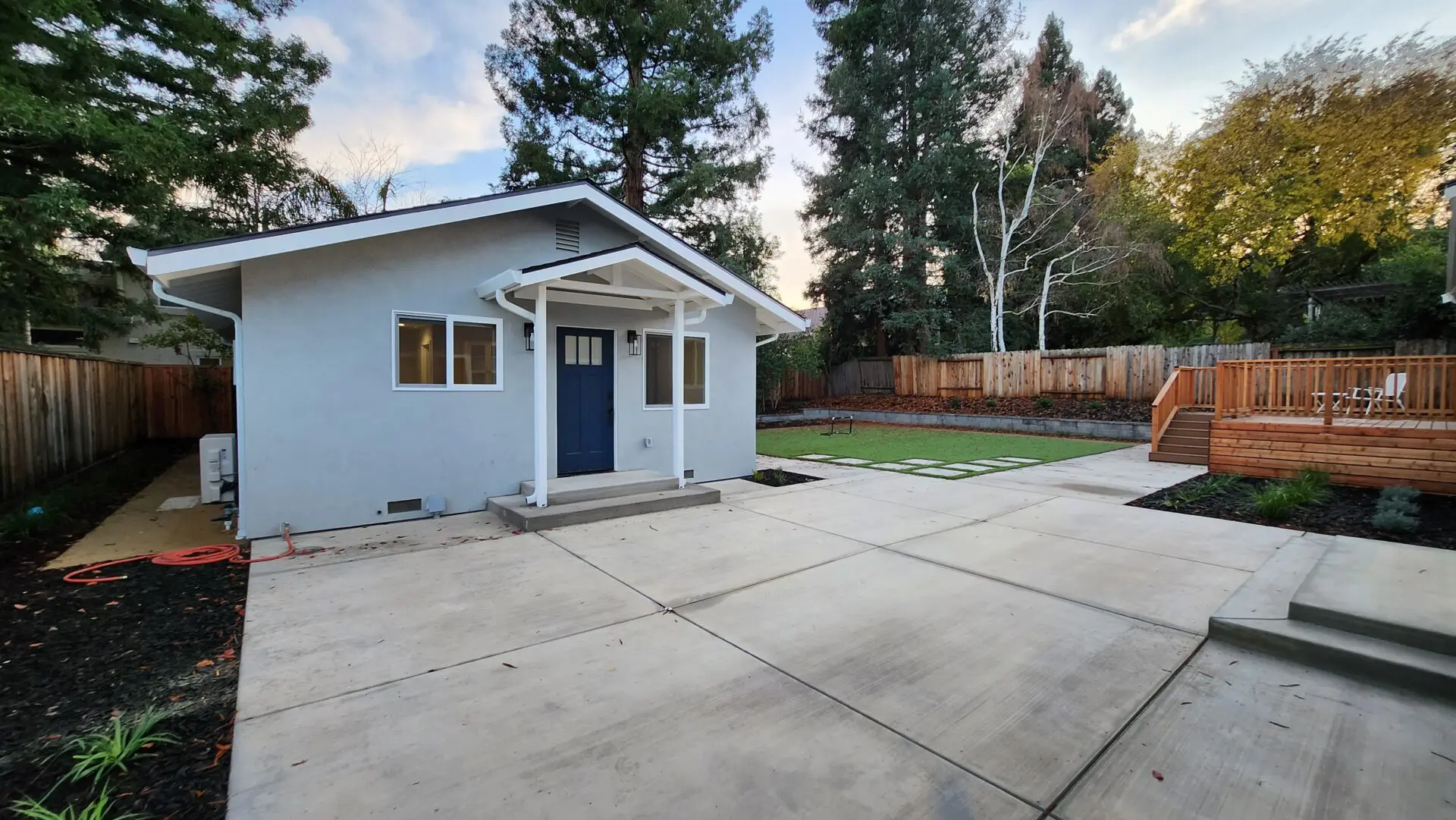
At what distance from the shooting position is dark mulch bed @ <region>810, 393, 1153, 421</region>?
14.9 m

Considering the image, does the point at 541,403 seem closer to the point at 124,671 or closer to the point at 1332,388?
the point at 124,671

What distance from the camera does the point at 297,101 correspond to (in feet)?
40.1

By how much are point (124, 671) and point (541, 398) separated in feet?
13.1

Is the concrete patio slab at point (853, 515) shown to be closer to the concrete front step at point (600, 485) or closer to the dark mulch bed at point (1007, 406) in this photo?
the concrete front step at point (600, 485)

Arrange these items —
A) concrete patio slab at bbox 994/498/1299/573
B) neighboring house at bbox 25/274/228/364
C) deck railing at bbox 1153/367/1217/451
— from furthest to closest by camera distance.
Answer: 1. neighboring house at bbox 25/274/228/364
2. deck railing at bbox 1153/367/1217/451
3. concrete patio slab at bbox 994/498/1299/573

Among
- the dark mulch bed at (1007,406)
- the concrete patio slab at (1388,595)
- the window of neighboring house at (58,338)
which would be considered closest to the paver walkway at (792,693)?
the concrete patio slab at (1388,595)

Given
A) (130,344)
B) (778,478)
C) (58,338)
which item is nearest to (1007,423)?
(778,478)

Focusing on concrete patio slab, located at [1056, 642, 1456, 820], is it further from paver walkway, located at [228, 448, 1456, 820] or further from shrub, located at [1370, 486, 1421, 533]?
shrub, located at [1370, 486, 1421, 533]

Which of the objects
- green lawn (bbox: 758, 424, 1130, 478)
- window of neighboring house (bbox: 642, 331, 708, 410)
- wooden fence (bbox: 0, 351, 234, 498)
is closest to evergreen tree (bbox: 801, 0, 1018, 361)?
green lawn (bbox: 758, 424, 1130, 478)

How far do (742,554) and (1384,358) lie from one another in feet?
29.3

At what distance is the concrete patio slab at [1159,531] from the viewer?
5078 mm

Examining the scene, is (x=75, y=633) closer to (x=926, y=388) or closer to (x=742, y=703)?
(x=742, y=703)

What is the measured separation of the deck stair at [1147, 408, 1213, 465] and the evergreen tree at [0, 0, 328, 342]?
16426mm

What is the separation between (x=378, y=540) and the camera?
5797 mm
